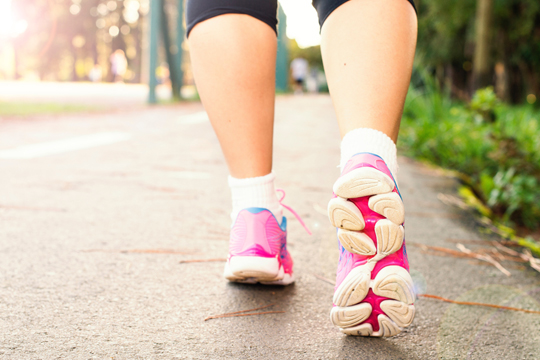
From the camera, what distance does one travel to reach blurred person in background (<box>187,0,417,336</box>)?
862 mm

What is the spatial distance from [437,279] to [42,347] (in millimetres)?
877

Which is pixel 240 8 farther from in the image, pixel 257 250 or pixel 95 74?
pixel 95 74

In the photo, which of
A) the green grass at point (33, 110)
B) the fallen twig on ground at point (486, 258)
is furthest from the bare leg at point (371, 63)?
the green grass at point (33, 110)

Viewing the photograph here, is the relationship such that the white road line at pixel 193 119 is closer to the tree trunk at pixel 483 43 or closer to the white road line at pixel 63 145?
the white road line at pixel 63 145

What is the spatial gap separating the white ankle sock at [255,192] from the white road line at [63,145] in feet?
6.69

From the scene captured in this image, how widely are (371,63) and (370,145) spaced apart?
169mm

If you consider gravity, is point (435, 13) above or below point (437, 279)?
above

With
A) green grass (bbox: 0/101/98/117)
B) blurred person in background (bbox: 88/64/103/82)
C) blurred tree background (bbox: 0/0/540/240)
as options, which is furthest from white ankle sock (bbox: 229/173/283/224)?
blurred person in background (bbox: 88/64/103/82)

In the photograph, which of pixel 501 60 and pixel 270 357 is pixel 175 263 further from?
pixel 501 60

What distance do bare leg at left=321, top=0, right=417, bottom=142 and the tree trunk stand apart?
17.2 feet

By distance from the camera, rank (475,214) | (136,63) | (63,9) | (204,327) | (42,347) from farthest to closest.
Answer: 1. (136,63)
2. (63,9)
3. (475,214)
4. (204,327)
5. (42,347)

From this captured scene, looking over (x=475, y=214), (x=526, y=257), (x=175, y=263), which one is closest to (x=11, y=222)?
(x=175, y=263)

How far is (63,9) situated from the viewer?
4259 cm

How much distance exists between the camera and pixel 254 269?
1075 millimetres
